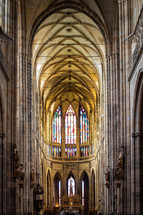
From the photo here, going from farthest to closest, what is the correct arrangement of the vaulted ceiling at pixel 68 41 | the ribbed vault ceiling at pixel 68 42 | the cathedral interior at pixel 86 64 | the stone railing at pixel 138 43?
the ribbed vault ceiling at pixel 68 42 < the vaulted ceiling at pixel 68 41 < the cathedral interior at pixel 86 64 < the stone railing at pixel 138 43

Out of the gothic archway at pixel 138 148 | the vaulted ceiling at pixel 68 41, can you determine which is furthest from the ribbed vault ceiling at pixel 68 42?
the gothic archway at pixel 138 148

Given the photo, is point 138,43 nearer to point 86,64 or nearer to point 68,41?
point 68,41

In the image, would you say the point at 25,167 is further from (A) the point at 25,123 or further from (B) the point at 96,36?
(B) the point at 96,36

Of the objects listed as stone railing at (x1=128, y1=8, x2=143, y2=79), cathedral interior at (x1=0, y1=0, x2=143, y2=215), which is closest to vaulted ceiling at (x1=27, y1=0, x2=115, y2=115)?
cathedral interior at (x1=0, y1=0, x2=143, y2=215)

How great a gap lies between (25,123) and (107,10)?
11.0m

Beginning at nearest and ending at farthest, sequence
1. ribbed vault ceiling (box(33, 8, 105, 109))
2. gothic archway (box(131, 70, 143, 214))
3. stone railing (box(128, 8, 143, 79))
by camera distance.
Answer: stone railing (box(128, 8, 143, 79)) → gothic archway (box(131, 70, 143, 214)) → ribbed vault ceiling (box(33, 8, 105, 109))

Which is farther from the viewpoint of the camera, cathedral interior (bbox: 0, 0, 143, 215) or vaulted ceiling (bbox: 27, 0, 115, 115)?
vaulted ceiling (bbox: 27, 0, 115, 115)

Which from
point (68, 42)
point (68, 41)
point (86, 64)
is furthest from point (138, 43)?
point (86, 64)

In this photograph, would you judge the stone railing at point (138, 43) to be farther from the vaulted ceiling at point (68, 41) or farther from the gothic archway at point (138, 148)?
the vaulted ceiling at point (68, 41)

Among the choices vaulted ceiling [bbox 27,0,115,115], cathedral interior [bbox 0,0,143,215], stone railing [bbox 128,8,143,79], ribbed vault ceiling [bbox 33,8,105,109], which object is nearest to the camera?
stone railing [bbox 128,8,143,79]

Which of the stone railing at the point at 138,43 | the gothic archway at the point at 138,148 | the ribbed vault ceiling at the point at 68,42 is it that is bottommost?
the gothic archway at the point at 138,148

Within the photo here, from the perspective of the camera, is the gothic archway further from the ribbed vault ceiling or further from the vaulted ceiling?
the ribbed vault ceiling

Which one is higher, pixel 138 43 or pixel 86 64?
pixel 86 64

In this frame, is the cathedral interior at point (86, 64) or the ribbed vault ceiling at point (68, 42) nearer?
the cathedral interior at point (86, 64)
